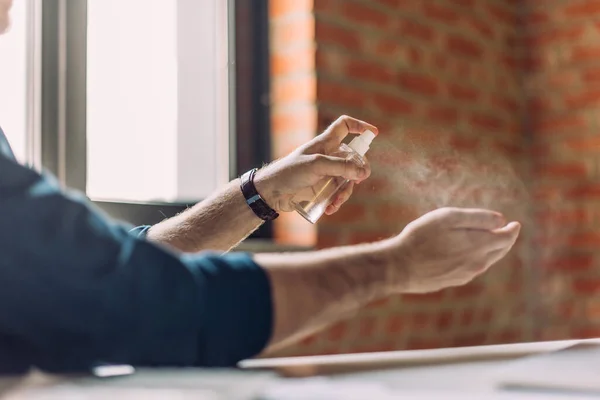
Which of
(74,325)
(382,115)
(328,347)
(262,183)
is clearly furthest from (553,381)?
(382,115)

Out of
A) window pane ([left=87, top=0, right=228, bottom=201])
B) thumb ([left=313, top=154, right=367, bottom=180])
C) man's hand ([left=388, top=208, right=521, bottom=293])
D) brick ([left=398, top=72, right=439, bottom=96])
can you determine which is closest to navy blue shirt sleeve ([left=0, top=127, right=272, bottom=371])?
man's hand ([left=388, top=208, right=521, bottom=293])

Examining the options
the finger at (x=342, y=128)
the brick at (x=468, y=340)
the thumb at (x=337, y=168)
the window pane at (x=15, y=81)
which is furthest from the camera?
the brick at (x=468, y=340)

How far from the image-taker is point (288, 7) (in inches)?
66.2

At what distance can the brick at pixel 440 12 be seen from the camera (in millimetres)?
1950

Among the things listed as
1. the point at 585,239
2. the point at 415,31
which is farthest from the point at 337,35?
the point at 585,239

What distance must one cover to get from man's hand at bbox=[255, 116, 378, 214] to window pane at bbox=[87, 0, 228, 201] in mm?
442

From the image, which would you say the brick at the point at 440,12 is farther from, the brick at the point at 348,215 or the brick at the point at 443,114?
the brick at the point at 348,215

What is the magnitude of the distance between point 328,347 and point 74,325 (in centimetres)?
112

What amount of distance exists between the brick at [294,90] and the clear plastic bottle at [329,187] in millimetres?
542

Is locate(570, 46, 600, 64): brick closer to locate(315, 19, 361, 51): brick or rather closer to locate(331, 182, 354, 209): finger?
locate(315, 19, 361, 51): brick

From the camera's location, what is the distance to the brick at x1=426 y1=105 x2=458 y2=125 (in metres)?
1.94

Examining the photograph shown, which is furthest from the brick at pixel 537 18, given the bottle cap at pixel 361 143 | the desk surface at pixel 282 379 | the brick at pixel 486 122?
the desk surface at pixel 282 379

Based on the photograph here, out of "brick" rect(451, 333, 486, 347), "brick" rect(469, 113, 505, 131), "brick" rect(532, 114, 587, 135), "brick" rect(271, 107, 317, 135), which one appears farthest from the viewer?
"brick" rect(532, 114, 587, 135)

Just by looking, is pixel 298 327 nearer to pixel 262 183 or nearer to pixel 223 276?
pixel 223 276
